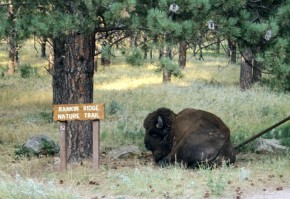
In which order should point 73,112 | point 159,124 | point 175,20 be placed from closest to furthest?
point 175,20
point 73,112
point 159,124

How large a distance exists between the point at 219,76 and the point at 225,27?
22.9 m

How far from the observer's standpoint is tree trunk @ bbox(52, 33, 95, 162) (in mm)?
10000

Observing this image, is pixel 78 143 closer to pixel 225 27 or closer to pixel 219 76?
pixel 225 27

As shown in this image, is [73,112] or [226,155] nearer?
[73,112]

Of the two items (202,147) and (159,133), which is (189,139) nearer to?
(202,147)

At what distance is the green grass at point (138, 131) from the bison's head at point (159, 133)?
0.32 m

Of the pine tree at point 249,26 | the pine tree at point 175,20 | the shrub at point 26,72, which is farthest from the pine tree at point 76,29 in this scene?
the shrub at point 26,72

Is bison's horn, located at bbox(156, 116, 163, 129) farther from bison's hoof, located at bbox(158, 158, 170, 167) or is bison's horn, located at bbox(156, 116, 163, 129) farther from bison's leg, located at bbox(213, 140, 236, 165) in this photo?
bison's leg, located at bbox(213, 140, 236, 165)

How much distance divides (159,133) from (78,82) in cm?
181

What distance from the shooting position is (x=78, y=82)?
396 inches

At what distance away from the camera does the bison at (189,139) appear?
9633 mm

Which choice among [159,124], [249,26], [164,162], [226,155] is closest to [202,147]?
[226,155]

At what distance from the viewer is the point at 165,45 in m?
8.80

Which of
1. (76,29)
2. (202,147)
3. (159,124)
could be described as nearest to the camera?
(76,29)
